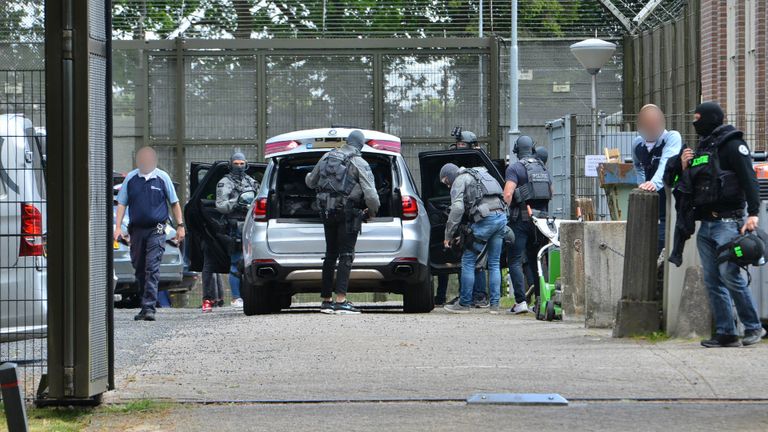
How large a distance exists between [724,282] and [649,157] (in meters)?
2.43

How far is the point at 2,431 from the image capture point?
7164 mm

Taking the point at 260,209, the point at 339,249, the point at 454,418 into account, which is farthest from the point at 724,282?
the point at 260,209

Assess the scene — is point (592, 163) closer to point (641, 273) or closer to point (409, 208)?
point (409, 208)

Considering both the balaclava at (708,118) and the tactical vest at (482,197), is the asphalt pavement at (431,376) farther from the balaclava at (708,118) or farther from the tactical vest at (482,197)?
the tactical vest at (482,197)

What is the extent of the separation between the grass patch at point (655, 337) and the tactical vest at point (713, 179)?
3.89 feet

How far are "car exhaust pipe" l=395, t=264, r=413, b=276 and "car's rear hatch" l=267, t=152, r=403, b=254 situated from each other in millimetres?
189

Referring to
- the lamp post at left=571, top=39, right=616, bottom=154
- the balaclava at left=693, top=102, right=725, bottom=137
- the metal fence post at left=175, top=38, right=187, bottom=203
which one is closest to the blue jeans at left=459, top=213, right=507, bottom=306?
the lamp post at left=571, top=39, right=616, bottom=154

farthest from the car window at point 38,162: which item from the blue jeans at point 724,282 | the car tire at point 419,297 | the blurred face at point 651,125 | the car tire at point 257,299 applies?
the car tire at point 419,297

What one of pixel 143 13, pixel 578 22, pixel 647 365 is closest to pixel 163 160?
pixel 143 13

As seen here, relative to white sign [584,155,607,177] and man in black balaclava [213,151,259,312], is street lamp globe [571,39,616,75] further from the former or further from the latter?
man in black balaclava [213,151,259,312]

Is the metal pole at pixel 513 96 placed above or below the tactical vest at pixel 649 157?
above

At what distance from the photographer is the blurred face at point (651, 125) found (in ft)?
41.0

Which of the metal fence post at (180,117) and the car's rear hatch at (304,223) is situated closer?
the car's rear hatch at (304,223)

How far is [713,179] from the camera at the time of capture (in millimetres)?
10172
